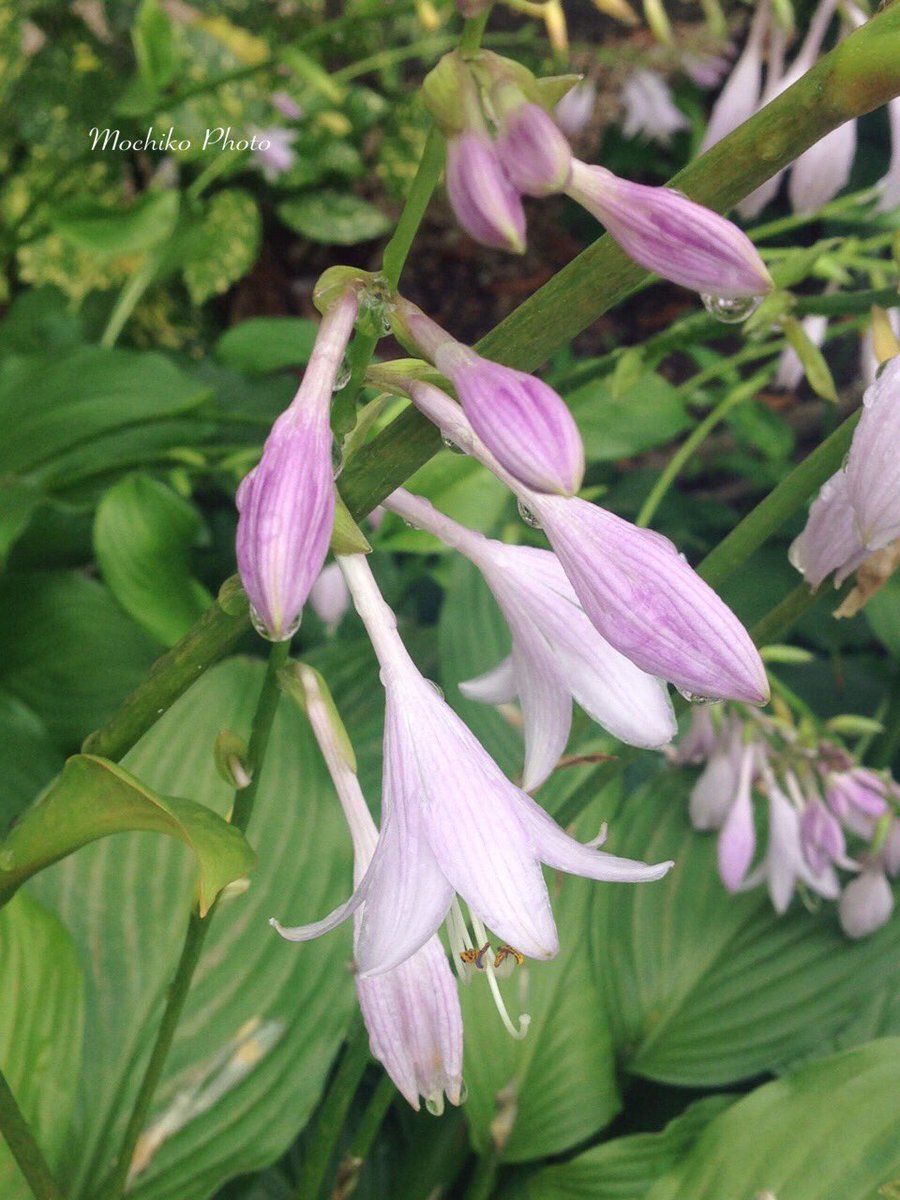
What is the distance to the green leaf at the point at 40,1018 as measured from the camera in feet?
2.94

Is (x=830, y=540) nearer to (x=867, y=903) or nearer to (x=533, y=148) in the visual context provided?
(x=533, y=148)

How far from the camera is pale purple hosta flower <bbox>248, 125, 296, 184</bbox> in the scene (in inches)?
91.7

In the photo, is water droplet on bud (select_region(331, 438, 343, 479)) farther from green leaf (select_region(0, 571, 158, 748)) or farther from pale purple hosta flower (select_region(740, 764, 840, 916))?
green leaf (select_region(0, 571, 158, 748))

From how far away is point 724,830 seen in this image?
1188 millimetres

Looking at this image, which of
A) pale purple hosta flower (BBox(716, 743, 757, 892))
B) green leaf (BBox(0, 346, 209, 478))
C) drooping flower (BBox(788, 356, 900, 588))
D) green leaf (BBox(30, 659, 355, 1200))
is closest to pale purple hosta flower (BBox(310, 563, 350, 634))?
green leaf (BBox(30, 659, 355, 1200))

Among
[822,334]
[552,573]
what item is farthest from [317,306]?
[822,334]

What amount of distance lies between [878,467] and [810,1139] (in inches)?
25.4

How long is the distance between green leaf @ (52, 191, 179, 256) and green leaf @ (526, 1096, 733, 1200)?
4.59ft

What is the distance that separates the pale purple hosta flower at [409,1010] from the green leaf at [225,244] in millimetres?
2022

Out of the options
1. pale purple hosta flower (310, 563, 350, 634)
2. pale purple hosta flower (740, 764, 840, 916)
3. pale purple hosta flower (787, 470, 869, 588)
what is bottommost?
pale purple hosta flower (740, 764, 840, 916)

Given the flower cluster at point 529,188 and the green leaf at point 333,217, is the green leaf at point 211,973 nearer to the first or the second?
the flower cluster at point 529,188

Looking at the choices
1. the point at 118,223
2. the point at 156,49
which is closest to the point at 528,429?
the point at 118,223

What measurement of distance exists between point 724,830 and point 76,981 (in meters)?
0.69

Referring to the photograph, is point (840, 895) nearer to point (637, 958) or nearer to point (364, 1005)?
point (637, 958)
